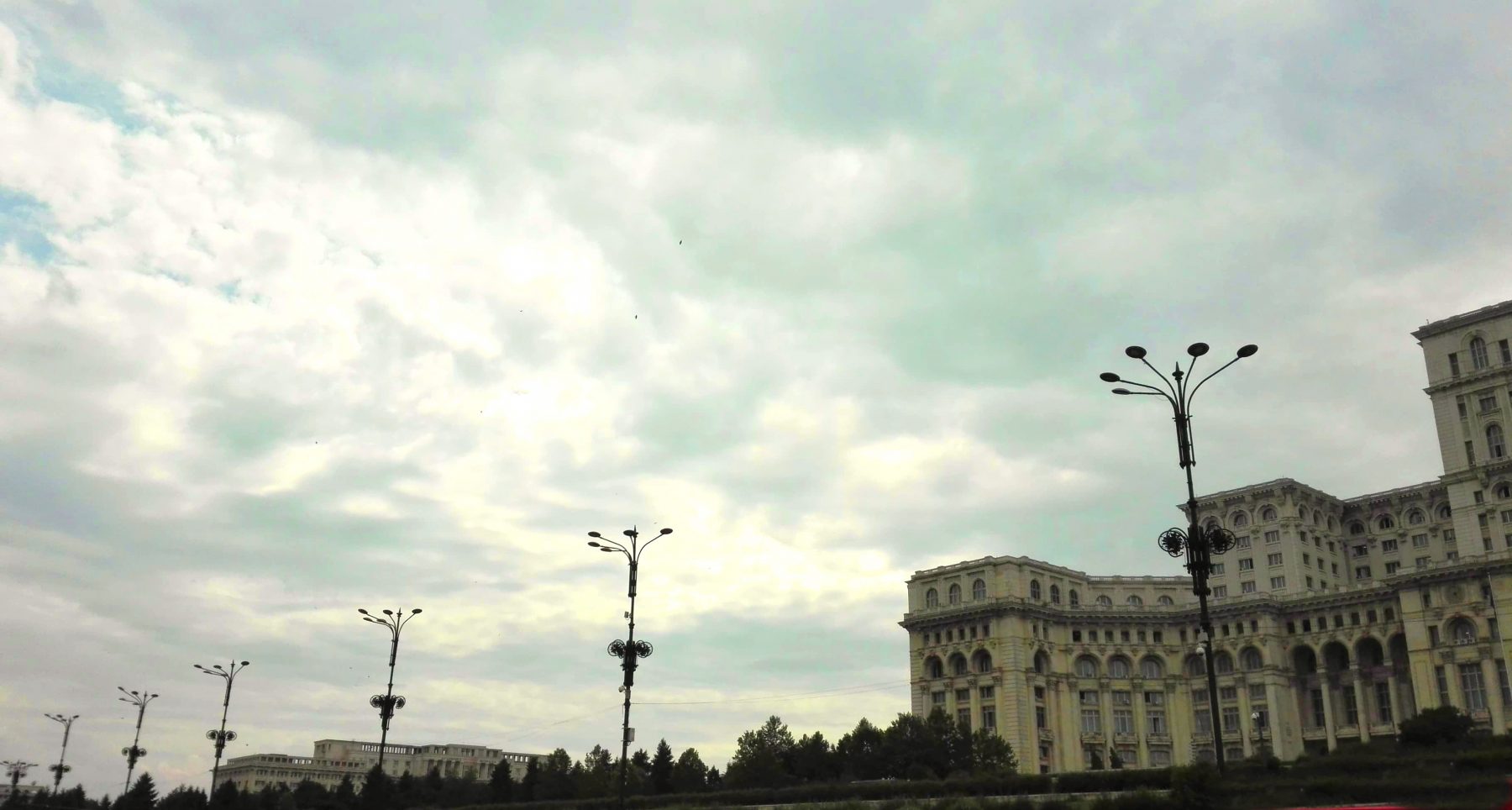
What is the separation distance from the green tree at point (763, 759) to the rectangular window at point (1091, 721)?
32.4 metres

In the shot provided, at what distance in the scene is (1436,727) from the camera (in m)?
67.8

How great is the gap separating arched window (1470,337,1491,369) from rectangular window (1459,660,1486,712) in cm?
2659

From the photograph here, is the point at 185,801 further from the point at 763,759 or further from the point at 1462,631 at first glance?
the point at 1462,631

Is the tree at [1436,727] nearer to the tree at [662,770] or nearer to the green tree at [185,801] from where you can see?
the tree at [662,770]

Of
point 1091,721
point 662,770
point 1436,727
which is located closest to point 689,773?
point 662,770

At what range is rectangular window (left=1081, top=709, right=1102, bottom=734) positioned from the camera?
11481 cm

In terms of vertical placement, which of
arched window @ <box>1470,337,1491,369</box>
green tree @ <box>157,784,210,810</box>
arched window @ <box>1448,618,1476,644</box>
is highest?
arched window @ <box>1470,337,1491,369</box>

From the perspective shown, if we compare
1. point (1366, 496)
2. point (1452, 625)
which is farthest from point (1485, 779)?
point (1366, 496)

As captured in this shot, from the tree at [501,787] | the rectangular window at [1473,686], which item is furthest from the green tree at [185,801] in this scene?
the rectangular window at [1473,686]

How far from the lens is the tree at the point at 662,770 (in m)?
89.4

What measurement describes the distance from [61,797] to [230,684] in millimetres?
58287

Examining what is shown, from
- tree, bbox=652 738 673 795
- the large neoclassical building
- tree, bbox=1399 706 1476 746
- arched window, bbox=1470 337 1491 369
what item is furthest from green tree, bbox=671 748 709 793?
arched window, bbox=1470 337 1491 369

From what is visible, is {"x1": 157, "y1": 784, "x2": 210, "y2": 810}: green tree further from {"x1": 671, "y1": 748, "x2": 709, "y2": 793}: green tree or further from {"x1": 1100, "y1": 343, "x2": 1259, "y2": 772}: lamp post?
{"x1": 1100, "y1": 343, "x2": 1259, "y2": 772}: lamp post

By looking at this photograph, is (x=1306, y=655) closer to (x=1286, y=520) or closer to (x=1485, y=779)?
(x=1286, y=520)
